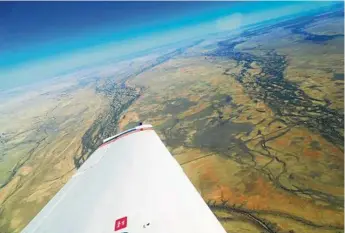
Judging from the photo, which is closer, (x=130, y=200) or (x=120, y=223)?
(x=120, y=223)

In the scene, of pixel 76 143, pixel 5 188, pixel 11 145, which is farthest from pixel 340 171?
pixel 11 145

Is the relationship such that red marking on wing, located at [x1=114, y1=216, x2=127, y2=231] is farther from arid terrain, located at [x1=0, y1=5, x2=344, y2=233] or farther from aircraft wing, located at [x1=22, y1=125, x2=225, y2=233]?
arid terrain, located at [x1=0, y1=5, x2=344, y2=233]

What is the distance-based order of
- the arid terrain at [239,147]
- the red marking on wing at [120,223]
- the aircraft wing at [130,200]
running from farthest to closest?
the arid terrain at [239,147] → the red marking on wing at [120,223] → the aircraft wing at [130,200]

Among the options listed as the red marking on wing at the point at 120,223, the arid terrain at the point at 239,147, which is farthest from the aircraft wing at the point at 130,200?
the arid terrain at the point at 239,147

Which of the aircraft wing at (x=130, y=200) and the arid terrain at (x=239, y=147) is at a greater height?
the aircraft wing at (x=130, y=200)

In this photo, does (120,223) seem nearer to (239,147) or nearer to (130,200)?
(130,200)

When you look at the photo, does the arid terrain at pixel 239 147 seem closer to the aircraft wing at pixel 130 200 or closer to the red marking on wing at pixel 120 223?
the aircraft wing at pixel 130 200

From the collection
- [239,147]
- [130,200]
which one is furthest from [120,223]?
[239,147]

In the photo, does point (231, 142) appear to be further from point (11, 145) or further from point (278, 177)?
point (11, 145)
